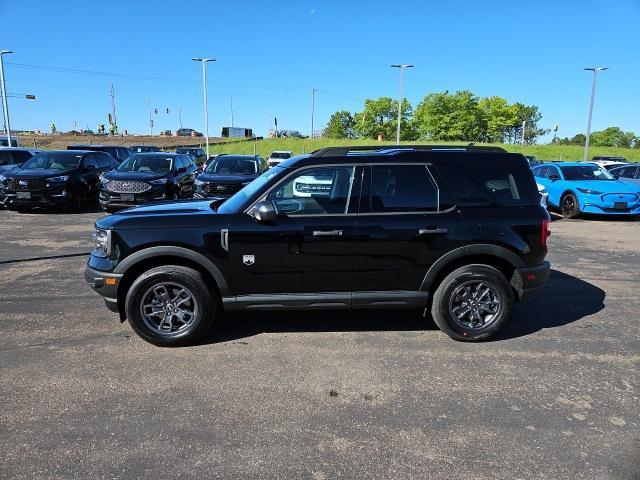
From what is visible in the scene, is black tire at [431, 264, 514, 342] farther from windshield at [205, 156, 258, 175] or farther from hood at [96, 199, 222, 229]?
windshield at [205, 156, 258, 175]

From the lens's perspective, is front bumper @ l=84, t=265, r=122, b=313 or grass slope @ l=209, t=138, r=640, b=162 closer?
front bumper @ l=84, t=265, r=122, b=313

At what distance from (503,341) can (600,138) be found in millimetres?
164311

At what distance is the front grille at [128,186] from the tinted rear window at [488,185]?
9.39m

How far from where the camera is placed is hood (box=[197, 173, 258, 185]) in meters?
12.2

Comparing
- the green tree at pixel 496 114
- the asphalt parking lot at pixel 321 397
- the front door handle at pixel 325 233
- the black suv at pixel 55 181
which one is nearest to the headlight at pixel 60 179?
the black suv at pixel 55 181

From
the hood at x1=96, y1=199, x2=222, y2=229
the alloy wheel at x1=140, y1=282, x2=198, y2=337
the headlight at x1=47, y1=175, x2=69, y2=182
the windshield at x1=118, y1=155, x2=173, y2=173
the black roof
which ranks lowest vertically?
the alloy wheel at x1=140, y1=282, x2=198, y2=337

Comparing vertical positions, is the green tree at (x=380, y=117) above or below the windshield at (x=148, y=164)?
above

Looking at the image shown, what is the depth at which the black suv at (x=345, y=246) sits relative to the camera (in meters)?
4.27

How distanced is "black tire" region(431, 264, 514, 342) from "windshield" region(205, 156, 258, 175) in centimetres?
952

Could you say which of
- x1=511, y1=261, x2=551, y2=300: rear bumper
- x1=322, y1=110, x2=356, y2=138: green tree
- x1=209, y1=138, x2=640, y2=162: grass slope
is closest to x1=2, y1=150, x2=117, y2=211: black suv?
x1=511, y1=261, x2=551, y2=300: rear bumper

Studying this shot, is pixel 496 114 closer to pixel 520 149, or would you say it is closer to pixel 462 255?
pixel 520 149

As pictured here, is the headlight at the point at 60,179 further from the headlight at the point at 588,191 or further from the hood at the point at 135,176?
the headlight at the point at 588,191

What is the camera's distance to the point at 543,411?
132 inches

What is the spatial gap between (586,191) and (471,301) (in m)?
10.6
